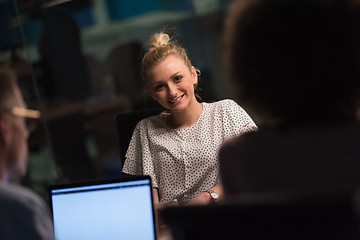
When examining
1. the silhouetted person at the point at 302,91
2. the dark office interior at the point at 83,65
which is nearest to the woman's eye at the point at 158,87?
the silhouetted person at the point at 302,91

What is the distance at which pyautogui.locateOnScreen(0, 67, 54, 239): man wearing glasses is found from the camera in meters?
0.98

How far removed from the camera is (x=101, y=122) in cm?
479

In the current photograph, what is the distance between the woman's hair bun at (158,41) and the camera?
203cm

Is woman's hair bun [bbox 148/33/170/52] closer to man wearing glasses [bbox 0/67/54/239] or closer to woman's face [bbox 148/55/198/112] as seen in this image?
woman's face [bbox 148/55/198/112]

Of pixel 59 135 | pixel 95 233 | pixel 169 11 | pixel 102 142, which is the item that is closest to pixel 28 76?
pixel 59 135

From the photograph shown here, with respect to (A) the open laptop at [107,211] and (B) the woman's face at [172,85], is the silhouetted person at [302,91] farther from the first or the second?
(B) the woman's face at [172,85]

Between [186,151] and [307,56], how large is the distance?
1.03 metres

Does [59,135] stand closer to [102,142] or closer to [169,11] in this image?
[102,142]

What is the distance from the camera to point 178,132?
194cm

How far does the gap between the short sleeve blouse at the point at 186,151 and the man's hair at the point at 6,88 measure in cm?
92

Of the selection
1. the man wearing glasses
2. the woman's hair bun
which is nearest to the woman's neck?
the woman's hair bun

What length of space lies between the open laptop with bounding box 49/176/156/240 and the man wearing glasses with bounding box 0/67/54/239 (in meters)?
0.27

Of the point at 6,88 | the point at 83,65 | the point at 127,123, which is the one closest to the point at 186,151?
the point at 127,123

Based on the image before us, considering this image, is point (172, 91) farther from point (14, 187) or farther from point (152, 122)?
point (14, 187)
